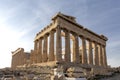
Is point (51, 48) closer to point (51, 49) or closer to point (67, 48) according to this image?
point (51, 49)

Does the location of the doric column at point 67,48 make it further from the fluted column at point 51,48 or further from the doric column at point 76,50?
the fluted column at point 51,48

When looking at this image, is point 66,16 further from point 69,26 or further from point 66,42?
point 66,42

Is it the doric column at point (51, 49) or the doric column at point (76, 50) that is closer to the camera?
the doric column at point (51, 49)

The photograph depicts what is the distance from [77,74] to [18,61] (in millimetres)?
32978

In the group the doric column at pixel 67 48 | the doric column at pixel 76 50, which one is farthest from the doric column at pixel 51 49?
the doric column at pixel 76 50

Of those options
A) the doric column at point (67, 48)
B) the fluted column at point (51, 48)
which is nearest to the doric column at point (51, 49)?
the fluted column at point (51, 48)

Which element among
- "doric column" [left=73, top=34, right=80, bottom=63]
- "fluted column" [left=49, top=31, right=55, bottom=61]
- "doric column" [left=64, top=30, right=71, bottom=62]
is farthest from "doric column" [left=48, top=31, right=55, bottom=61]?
"doric column" [left=73, top=34, right=80, bottom=63]

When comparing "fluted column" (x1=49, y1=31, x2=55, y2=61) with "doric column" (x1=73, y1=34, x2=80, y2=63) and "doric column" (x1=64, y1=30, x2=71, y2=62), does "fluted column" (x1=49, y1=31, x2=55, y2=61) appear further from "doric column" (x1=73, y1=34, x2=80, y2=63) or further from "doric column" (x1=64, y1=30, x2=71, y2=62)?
"doric column" (x1=73, y1=34, x2=80, y2=63)

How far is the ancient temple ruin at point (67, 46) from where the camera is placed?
95.7ft

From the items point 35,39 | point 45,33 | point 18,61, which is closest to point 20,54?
point 18,61

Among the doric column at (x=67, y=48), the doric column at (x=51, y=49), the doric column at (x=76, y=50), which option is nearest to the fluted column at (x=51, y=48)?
the doric column at (x=51, y=49)

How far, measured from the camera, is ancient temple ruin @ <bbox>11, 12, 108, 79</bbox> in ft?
95.7

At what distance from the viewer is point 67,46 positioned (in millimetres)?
31000

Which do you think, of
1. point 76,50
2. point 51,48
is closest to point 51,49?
point 51,48
